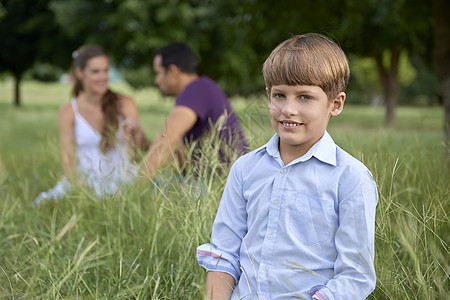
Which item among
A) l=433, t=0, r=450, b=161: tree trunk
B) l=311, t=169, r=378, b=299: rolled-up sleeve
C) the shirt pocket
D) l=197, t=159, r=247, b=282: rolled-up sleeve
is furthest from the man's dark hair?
l=433, t=0, r=450, b=161: tree trunk

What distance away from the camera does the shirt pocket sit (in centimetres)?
161

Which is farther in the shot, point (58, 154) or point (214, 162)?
point (58, 154)

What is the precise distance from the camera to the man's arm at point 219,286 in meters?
1.74

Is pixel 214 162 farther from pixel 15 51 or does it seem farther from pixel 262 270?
pixel 15 51

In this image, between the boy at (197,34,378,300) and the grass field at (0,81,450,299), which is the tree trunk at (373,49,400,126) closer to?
the grass field at (0,81,450,299)

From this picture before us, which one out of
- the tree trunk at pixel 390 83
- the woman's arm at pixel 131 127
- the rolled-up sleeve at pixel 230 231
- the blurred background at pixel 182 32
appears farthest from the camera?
the tree trunk at pixel 390 83

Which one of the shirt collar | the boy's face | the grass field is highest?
the boy's face

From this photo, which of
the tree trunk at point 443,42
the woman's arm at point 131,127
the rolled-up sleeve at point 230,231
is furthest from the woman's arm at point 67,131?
the tree trunk at point 443,42

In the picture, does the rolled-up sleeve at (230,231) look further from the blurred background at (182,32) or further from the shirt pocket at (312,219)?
the blurred background at (182,32)

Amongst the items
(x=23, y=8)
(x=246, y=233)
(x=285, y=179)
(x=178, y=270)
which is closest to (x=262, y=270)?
(x=246, y=233)

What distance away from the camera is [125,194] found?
2738 millimetres

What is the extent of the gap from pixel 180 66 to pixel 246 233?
7.90 feet

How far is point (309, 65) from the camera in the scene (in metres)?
1.60

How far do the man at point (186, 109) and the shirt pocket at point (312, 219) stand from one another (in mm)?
963
